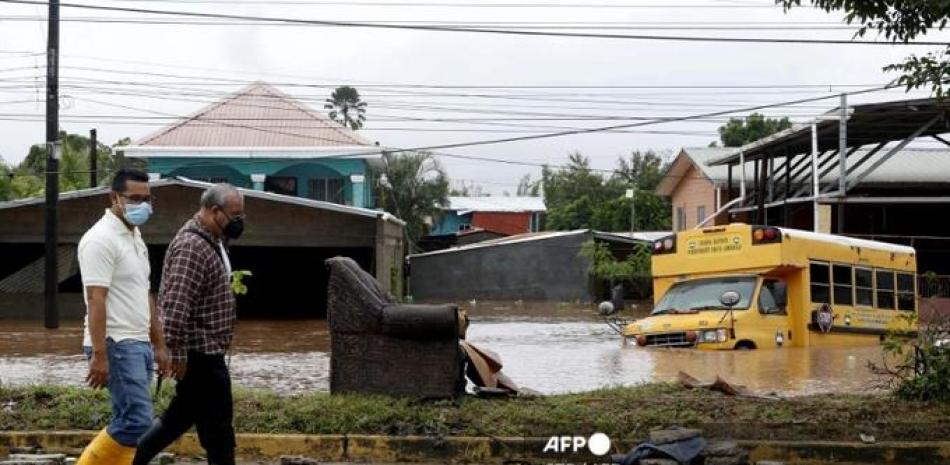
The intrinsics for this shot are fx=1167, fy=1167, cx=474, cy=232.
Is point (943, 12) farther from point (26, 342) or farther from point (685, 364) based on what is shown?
point (26, 342)

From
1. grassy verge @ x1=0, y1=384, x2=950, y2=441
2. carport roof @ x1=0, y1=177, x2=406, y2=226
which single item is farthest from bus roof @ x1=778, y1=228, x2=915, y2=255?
carport roof @ x1=0, y1=177, x2=406, y2=226

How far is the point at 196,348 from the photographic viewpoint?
21.0ft

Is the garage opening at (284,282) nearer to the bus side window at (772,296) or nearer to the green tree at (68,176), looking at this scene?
the green tree at (68,176)

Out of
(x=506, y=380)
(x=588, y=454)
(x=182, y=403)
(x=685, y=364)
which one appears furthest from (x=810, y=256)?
(x=182, y=403)

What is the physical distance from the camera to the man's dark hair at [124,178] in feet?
21.0

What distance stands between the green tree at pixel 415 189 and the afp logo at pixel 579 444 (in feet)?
169

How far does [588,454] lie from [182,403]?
10.4 ft

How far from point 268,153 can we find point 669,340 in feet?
82.3

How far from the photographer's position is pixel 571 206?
69.2 m

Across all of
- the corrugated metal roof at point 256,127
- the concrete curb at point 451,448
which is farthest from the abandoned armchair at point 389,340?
the corrugated metal roof at point 256,127

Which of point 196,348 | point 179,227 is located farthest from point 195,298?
point 179,227

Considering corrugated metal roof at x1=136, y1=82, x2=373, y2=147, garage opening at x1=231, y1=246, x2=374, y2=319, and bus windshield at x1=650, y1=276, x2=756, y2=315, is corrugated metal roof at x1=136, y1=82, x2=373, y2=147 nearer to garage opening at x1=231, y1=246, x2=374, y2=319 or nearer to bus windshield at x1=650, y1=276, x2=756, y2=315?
garage opening at x1=231, y1=246, x2=374, y2=319

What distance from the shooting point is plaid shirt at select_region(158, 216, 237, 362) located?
6.36 metres

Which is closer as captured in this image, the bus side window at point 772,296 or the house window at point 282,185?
the bus side window at point 772,296
